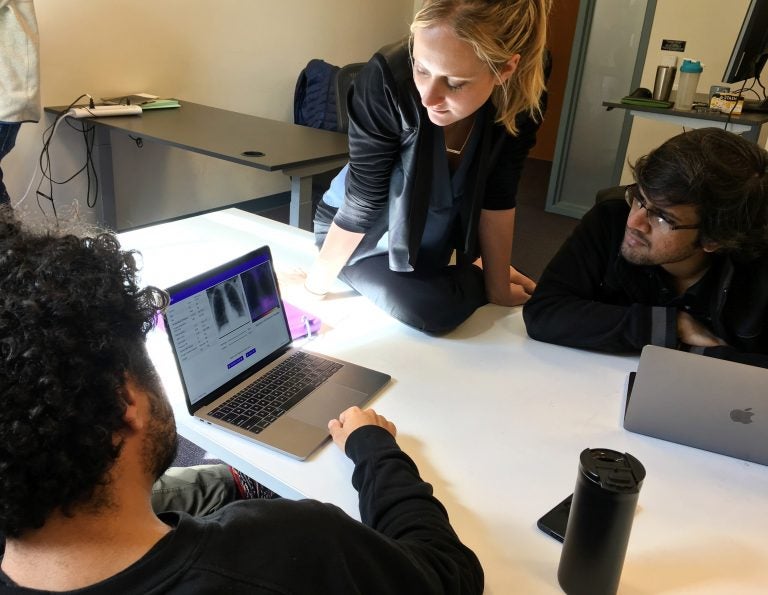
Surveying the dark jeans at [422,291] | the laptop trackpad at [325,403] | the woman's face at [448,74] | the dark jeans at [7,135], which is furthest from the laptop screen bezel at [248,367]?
the dark jeans at [7,135]

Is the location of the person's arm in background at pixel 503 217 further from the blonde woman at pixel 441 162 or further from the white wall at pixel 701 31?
the white wall at pixel 701 31

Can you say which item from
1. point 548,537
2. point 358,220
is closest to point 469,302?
point 358,220

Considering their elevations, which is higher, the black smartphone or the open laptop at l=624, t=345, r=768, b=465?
the open laptop at l=624, t=345, r=768, b=465

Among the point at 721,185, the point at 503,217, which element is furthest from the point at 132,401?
the point at 503,217

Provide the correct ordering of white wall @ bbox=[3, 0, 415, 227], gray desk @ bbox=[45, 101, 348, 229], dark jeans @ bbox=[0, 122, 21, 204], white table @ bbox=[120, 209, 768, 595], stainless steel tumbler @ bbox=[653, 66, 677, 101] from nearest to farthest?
white table @ bbox=[120, 209, 768, 595]
dark jeans @ bbox=[0, 122, 21, 204]
gray desk @ bbox=[45, 101, 348, 229]
white wall @ bbox=[3, 0, 415, 227]
stainless steel tumbler @ bbox=[653, 66, 677, 101]

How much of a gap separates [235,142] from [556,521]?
2.18 m

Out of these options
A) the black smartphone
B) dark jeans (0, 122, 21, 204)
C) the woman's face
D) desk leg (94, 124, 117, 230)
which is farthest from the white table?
desk leg (94, 124, 117, 230)

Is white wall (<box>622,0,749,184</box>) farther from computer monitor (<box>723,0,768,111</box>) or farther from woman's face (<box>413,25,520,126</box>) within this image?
woman's face (<box>413,25,520,126</box>)

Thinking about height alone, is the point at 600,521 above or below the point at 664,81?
below

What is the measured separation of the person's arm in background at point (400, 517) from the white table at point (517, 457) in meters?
0.04

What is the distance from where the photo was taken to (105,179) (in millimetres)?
3066

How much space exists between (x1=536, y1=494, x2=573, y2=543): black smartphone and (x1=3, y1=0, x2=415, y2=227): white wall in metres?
2.01

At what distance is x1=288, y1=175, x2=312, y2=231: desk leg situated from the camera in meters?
2.57

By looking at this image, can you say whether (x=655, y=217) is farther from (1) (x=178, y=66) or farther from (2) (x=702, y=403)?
(1) (x=178, y=66)
